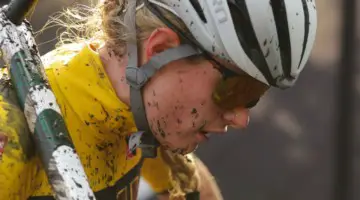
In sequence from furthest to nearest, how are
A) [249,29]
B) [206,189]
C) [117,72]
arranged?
[206,189]
[117,72]
[249,29]

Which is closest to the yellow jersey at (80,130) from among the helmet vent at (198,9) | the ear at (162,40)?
the ear at (162,40)

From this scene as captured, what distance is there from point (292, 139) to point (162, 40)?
1.94m

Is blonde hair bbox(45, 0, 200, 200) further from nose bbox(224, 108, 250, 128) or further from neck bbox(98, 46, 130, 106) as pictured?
nose bbox(224, 108, 250, 128)

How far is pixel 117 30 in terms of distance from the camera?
1.56m

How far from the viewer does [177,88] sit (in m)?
1.46

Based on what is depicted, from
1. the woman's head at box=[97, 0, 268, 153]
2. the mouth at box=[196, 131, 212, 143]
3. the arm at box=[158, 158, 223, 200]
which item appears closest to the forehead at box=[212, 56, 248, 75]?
the woman's head at box=[97, 0, 268, 153]

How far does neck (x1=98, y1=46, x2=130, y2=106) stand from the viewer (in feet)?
5.02

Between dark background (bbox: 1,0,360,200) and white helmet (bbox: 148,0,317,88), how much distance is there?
5.78 feet

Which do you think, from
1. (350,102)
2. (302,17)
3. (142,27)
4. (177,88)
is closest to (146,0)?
(142,27)

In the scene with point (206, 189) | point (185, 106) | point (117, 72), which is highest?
point (117, 72)

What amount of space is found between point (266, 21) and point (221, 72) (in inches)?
4.5

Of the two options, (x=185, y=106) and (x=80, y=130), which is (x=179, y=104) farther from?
(x=80, y=130)

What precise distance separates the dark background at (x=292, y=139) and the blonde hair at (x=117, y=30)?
4.92 ft

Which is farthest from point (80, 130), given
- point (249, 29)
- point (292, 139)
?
point (292, 139)
